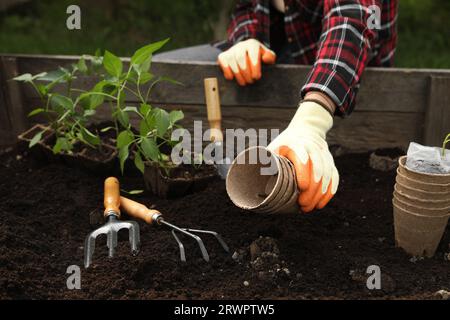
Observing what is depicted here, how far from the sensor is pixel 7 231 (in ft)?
5.70

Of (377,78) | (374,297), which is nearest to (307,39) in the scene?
(377,78)

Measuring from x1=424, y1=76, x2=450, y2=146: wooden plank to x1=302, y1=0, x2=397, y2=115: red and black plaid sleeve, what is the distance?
371 mm

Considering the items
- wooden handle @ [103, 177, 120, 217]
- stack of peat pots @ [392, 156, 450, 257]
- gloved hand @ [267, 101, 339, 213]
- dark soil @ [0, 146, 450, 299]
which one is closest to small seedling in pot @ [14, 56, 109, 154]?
dark soil @ [0, 146, 450, 299]

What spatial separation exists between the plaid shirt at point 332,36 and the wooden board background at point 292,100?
20 centimetres

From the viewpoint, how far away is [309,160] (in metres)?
1.69

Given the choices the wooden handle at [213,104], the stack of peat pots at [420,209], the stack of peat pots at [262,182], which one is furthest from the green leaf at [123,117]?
the stack of peat pots at [420,209]

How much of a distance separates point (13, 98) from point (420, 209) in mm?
1626

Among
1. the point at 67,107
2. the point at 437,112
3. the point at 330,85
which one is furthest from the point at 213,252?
the point at 437,112

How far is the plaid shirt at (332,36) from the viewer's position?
194 cm

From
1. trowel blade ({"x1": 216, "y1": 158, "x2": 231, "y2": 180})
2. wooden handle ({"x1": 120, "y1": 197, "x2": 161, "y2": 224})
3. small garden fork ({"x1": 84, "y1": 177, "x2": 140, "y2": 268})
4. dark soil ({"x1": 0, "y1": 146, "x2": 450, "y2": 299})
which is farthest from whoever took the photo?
trowel blade ({"x1": 216, "y1": 158, "x2": 231, "y2": 180})

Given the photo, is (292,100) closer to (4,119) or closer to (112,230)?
(112,230)

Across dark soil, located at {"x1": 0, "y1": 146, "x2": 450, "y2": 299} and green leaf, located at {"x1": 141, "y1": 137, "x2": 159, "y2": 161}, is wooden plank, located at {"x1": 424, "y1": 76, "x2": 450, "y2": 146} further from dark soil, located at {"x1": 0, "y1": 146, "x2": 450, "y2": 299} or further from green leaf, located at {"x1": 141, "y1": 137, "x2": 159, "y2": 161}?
green leaf, located at {"x1": 141, "y1": 137, "x2": 159, "y2": 161}

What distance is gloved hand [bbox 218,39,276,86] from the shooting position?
2326mm
